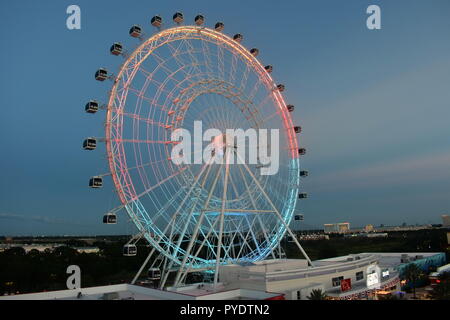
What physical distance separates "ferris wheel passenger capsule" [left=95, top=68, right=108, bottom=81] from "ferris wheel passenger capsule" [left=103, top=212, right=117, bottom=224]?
9253mm

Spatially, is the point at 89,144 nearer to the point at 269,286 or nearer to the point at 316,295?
the point at 269,286

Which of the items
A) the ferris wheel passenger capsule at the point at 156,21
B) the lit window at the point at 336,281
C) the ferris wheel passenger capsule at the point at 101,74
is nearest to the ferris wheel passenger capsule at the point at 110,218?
the ferris wheel passenger capsule at the point at 101,74

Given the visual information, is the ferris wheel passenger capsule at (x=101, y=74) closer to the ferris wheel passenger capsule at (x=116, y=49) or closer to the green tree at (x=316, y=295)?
the ferris wheel passenger capsule at (x=116, y=49)

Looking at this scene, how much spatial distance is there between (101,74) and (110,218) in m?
9.85

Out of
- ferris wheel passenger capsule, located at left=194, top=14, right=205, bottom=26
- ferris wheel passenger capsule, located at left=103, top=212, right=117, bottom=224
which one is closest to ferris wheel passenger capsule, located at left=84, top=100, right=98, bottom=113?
ferris wheel passenger capsule, located at left=103, top=212, right=117, bottom=224

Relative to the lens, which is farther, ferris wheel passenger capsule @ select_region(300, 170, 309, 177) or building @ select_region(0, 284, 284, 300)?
ferris wheel passenger capsule @ select_region(300, 170, 309, 177)

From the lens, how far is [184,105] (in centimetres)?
3042

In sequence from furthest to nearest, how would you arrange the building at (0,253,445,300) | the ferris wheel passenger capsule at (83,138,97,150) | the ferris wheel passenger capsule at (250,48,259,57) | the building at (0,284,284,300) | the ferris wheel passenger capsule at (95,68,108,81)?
the ferris wheel passenger capsule at (250,48,259,57) → the ferris wheel passenger capsule at (95,68,108,81) → the ferris wheel passenger capsule at (83,138,97,150) → the building at (0,253,445,300) → the building at (0,284,284,300)

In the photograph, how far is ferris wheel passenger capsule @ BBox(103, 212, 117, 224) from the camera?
24328mm

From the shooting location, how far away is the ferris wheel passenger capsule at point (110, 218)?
958 inches

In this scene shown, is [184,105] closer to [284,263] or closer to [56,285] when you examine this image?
[284,263]

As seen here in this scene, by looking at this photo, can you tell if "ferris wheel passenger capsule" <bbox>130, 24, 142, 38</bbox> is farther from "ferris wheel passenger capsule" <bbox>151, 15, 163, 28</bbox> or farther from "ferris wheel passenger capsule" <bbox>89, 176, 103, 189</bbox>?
"ferris wheel passenger capsule" <bbox>89, 176, 103, 189</bbox>
